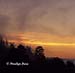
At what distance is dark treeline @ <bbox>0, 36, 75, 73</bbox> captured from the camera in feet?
303

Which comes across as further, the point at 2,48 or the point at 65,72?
the point at 2,48

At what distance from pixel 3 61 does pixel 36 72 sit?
4.92 meters

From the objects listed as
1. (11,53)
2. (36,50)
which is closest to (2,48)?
(36,50)

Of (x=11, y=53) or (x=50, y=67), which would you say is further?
(x=50, y=67)

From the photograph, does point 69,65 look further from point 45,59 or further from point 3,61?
point 3,61

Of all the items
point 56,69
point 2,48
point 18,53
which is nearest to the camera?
point 18,53

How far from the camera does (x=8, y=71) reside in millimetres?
91562

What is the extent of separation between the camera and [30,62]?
95.5 m

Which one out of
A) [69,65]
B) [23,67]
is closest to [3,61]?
[23,67]

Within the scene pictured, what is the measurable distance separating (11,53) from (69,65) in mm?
12414

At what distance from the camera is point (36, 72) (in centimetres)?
9756

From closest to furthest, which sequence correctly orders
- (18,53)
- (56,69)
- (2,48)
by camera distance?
(18,53), (56,69), (2,48)

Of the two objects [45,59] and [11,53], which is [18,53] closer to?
[11,53]

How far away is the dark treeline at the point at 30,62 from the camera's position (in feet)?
303
